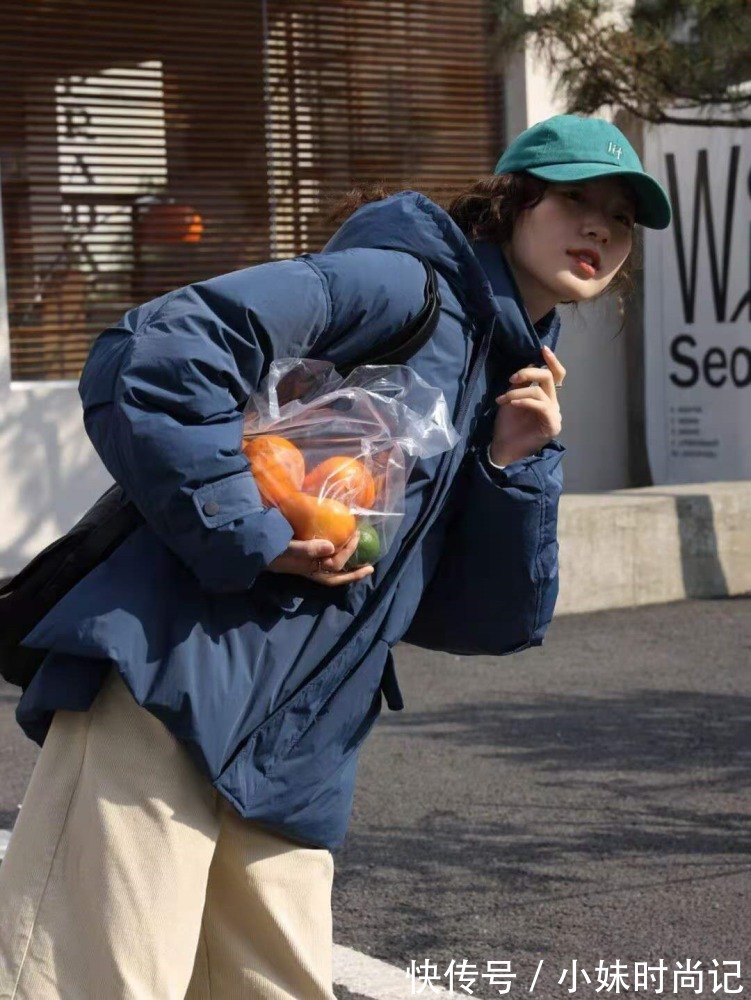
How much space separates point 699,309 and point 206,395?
8967 mm

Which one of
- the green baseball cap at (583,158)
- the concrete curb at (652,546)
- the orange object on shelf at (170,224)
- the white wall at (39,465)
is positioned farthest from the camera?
the orange object on shelf at (170,224)

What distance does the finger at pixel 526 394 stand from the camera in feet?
7.59

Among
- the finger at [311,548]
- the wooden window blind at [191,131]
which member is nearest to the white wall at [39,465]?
the wooden window blind at [191,131]

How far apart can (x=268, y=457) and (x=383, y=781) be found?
324cm

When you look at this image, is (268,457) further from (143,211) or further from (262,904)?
(143,211)

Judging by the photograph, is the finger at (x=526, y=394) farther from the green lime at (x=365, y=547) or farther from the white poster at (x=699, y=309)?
the white poster at (x=699, y=309)

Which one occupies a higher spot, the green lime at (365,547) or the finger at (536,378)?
the finger at (536,378)

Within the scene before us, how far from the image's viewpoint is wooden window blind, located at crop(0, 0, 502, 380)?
360 inches

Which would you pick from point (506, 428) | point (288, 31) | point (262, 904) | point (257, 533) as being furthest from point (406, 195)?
point (288, 31)

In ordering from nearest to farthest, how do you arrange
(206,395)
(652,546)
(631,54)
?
(206,395), (631,54), (652,546)

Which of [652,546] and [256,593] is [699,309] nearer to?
[652,546]

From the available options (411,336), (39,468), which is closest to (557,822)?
(411,336)

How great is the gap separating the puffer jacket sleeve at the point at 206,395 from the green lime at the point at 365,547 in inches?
5.2

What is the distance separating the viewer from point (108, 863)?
2070mm
